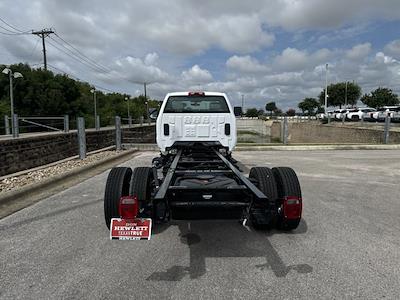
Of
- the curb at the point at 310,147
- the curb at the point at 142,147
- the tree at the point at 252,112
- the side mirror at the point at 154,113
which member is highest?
the tree at the point at 252,112

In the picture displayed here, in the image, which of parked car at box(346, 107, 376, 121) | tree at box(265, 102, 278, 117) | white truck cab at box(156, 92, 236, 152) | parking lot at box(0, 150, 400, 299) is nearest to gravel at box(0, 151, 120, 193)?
parking lot at box(0, 150, 400, 299)

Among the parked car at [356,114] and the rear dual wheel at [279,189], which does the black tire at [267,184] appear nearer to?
the rear dual wheel at [279,189]

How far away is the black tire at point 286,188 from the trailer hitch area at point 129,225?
5.33 ft

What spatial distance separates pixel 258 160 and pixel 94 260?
9.42m

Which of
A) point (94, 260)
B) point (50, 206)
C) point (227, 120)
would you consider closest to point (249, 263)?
point (94, 260)

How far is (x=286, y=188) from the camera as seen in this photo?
14.0 feet

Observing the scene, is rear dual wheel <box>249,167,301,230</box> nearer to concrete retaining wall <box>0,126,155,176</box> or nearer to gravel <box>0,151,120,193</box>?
gravel <box>0,151,120,193</box>

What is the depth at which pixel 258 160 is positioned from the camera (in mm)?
12648

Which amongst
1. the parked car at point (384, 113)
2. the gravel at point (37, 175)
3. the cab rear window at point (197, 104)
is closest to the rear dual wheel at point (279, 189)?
the cab rear window at point (197, 104)

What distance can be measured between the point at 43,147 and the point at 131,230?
42.5ft

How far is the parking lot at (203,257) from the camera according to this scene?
320cm

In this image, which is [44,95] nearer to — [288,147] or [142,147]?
[142,147]

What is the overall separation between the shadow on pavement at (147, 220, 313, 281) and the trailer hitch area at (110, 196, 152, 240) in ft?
1.40

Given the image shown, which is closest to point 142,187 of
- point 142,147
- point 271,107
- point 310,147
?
point 142,147
